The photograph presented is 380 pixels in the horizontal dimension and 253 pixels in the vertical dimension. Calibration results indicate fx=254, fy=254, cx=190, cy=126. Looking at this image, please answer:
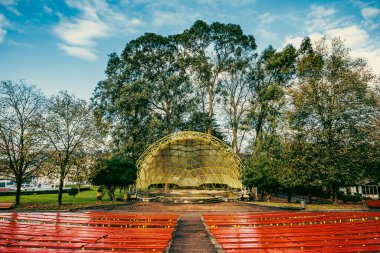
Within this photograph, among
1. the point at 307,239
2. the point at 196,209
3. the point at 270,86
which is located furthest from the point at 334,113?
the point at 307,239

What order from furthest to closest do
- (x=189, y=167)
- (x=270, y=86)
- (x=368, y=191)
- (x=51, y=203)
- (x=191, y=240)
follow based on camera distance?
(x=189, y=167), (x=368, y=191), (x=270, y=86), (x=51, y=203), (x=191, y=240)

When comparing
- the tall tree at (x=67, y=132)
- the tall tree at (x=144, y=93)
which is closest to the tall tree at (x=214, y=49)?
the tall tree at (x=144, y=93)

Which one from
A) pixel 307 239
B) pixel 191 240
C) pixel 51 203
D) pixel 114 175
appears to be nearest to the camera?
pixel 307 239

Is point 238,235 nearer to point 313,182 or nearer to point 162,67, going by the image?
point 313,182

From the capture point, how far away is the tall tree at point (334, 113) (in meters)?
24.7

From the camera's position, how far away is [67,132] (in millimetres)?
26188

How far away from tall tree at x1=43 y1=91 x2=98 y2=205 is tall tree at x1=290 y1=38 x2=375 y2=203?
2215cm

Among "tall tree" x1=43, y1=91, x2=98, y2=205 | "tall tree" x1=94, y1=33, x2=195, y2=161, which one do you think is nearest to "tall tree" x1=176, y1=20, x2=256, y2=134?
"tall tree" x1=94, y1=33, x2=195, y2=161

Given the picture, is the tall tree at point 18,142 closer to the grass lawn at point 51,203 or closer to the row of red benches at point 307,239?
the grass lawn at point 51,203

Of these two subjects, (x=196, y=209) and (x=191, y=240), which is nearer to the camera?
(x=191, y=240)

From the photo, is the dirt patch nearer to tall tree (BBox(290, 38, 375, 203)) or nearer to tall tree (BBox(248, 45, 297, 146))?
tall tree (BBox(290, 38, 375, 203))

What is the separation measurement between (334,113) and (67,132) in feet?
89.3

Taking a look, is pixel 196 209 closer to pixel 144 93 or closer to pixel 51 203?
pixel 51 203

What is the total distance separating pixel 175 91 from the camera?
41156 mm
